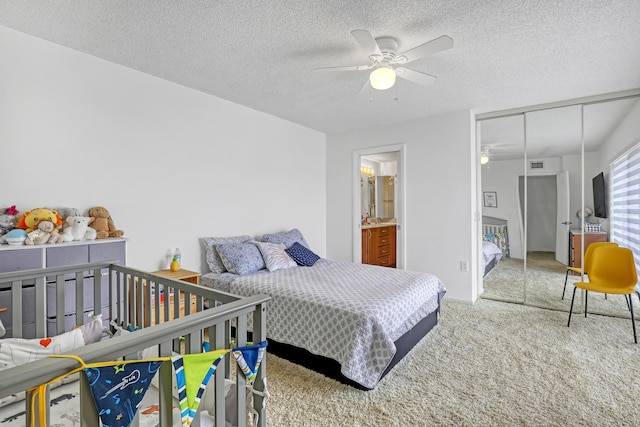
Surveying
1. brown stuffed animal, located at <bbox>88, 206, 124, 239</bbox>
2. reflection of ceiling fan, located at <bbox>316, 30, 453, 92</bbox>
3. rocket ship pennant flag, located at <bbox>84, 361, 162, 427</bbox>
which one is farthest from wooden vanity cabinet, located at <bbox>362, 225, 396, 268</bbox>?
rocket ship pennant flag, located at <bbox>84, 361, 162, 427</bbox>

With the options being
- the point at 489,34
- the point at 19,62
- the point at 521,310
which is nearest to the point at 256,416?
the point at 489,34

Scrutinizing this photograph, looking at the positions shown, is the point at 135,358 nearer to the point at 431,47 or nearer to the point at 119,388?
the point at 119,388

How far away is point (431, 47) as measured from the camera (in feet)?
6.81

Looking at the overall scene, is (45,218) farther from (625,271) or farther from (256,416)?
(625,271)

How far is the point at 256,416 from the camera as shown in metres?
1.25

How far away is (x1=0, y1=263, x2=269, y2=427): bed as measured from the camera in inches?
29.7

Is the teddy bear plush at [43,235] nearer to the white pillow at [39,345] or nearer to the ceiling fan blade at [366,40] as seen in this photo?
→ the white pillow at [39,345]

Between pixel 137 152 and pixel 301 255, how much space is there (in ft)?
6.65

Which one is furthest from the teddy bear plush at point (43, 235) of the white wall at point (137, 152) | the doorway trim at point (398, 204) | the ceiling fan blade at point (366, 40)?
the doorway trim at point (398, 204)

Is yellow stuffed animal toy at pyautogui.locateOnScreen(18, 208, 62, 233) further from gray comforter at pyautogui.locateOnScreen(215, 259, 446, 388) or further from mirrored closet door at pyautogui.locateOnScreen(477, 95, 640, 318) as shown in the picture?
mirrored closet door at pyautogui.locateOnScreen(477, 95, 640, 318)

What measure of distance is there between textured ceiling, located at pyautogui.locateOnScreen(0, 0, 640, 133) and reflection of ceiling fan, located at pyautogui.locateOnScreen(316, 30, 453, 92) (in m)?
0.10

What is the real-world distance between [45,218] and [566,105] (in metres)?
5.08

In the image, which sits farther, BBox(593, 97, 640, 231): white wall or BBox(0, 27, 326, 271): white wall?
BBox(593, 97, 640, 231): white wall

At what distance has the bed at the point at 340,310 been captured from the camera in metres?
2.09
